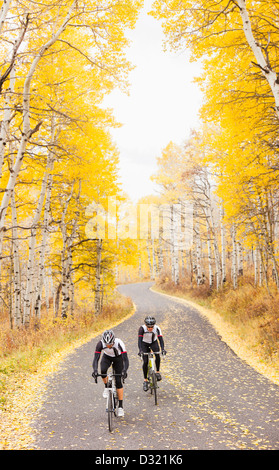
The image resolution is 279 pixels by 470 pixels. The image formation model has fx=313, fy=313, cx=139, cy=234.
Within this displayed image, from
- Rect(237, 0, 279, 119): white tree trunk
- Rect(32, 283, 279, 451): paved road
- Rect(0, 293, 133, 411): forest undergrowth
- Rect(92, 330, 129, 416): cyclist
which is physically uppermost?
Rect(237, 0, 279, 119): white tree trunk

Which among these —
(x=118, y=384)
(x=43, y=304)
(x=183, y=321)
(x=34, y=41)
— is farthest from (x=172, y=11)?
(x=43, y=304)

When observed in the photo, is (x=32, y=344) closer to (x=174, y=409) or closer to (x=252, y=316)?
(x=174, y=409)

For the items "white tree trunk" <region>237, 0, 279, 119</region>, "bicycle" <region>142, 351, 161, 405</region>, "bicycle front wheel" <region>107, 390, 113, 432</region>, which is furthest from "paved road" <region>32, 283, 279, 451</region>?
"white tree trunk" <region>237, 0, 279, 119</region>

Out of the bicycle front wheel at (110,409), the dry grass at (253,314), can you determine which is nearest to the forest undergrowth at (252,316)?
the dry grass at (253,314)

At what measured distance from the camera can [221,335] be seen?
13.4 metres

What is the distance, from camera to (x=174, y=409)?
643cm

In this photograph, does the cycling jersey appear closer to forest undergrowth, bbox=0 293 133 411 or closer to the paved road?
the paved road

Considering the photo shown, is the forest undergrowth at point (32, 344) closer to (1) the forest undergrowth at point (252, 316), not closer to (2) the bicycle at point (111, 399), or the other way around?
(2) the bicycle at point (111, 399)

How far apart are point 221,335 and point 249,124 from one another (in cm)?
859

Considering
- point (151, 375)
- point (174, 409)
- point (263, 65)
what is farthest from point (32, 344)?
point (263, 65)

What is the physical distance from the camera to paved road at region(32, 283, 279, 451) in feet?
16.5

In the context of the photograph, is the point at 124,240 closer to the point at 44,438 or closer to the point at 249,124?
the point at 249,124

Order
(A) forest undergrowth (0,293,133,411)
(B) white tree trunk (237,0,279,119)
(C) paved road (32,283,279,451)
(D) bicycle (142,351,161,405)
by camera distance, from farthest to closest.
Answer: (A) forest undergrowth (0,293,133,411)
(B) white tree trunk (237,0,279,119)
(D) bicycle (142,351,161,405)
(C) paved road (32,283,279,451)
